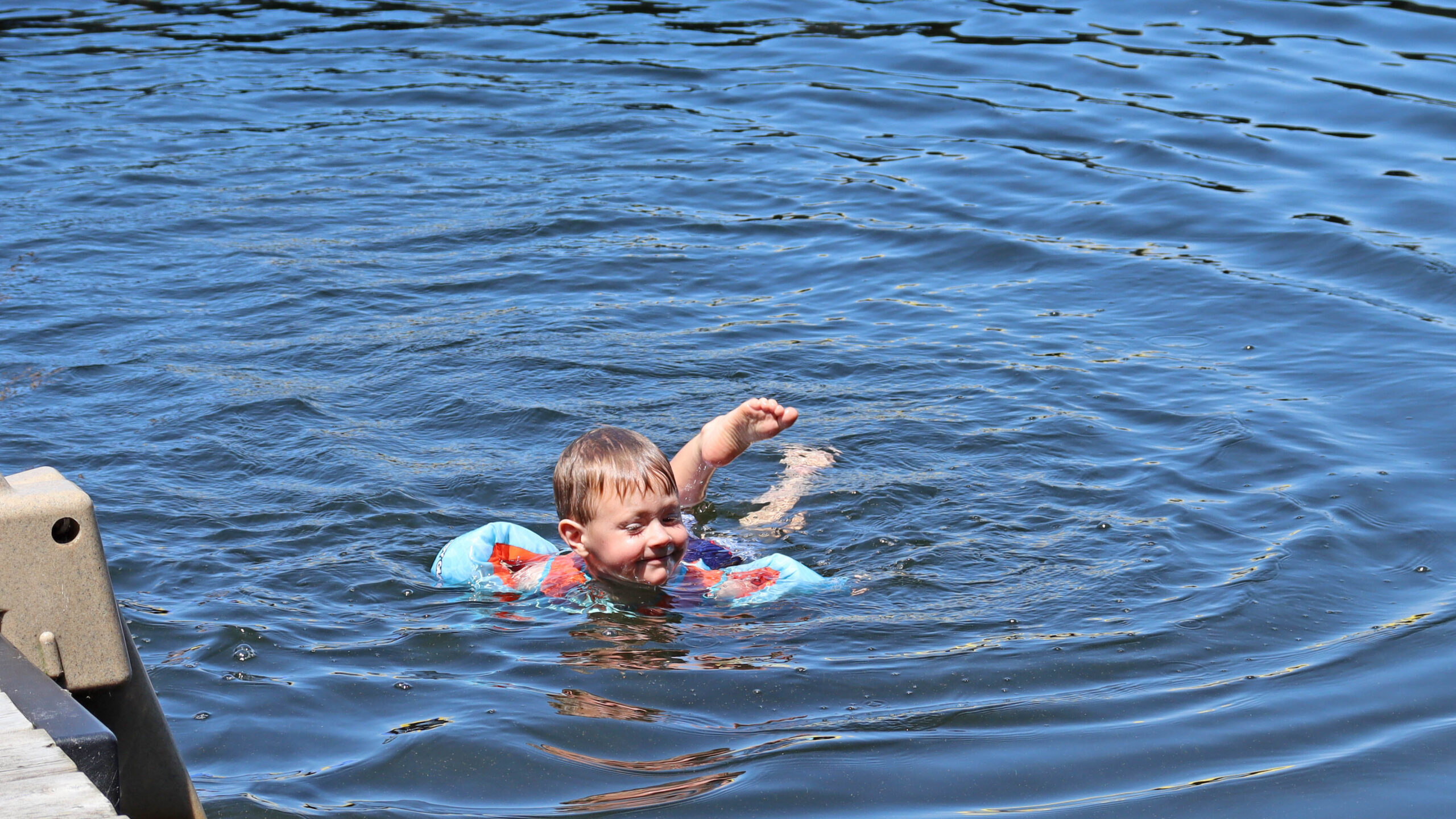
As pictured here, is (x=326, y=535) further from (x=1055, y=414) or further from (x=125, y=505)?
(x=1055, y=414)

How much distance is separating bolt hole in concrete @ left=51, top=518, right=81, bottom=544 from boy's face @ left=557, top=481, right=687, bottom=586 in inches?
85.0

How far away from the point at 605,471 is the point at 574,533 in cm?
30

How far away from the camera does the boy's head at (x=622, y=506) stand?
475cm

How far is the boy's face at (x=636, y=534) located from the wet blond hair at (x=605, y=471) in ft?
0.08

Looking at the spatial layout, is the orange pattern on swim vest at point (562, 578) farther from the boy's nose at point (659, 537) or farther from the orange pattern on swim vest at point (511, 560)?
the boy's nose at point (659, 537)

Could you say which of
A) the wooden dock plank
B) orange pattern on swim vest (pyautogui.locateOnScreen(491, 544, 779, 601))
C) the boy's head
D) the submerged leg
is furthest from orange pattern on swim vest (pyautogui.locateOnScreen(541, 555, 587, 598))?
the wooden dock plank

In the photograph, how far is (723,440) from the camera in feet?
17.0

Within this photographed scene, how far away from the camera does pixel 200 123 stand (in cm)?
1168

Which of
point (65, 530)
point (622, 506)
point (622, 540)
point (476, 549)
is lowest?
point (476, 549)

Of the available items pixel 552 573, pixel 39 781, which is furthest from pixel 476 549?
pixel 39 781

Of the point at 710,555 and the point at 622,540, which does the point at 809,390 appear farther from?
the point at 622,540

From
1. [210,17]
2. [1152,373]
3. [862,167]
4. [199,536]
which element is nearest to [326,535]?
[199,536]

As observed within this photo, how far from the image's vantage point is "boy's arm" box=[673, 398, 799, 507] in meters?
4.90

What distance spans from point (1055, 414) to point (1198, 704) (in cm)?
251
